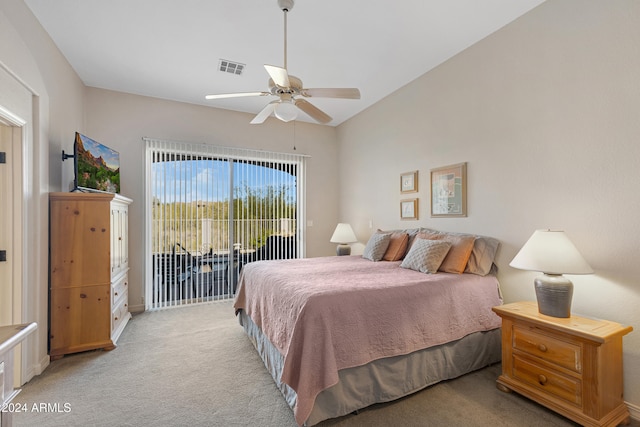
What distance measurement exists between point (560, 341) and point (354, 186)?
3.57 m

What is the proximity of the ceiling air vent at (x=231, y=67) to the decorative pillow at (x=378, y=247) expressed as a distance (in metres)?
2.60

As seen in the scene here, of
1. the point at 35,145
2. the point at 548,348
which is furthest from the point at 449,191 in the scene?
the point at 35,145

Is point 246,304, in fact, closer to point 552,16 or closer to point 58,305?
point 58,305

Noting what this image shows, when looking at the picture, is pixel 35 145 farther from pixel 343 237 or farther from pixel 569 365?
pixel 569 365

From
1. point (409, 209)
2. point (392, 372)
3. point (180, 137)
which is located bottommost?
point (392, 372)

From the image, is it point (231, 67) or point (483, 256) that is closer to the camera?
point (483, 256)

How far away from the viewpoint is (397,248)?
349 centimetres

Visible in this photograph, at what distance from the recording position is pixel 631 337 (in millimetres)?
1939

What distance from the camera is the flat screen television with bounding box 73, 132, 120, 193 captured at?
114 inches

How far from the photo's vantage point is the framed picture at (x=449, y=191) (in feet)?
10.2

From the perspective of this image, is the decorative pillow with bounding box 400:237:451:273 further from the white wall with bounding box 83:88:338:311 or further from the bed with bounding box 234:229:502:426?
the white wall with bounding box 83:88:338:311

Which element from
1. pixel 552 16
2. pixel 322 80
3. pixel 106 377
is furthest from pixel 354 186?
pixel 106 377

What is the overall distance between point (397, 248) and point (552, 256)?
1.65 metres

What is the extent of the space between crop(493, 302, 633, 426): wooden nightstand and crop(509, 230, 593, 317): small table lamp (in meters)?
0.09
